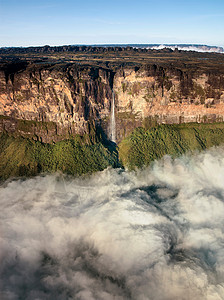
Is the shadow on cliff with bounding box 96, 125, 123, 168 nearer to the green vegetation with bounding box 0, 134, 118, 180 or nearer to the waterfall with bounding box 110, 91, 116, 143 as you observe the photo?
the green vegetation with bounding box 0, 134, 118, 180

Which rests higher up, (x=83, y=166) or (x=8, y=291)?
(x=83, y=166)

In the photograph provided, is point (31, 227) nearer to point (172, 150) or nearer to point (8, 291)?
point (8, 291)

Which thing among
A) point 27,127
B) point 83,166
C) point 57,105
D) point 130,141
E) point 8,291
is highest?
point 57,105

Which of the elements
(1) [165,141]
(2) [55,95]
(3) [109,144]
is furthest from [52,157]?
(1) [165,141]

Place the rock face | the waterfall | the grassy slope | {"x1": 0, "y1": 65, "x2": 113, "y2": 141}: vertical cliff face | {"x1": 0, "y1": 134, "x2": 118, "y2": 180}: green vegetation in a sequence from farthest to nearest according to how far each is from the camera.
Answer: the waterfall, the rock face, {"x1": 0, "y1": 65, "x2": 113, "y2": 141}: vertical cliff face, the grassy slope, {"x1": 0, "y1": 134, "x2": 118, "y2": 180}: green vegetation

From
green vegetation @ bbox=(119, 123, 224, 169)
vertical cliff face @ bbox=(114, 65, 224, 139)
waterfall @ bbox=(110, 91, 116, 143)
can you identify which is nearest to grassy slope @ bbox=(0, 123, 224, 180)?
green vegetation @ bbox=(119, 123, 224, 169)

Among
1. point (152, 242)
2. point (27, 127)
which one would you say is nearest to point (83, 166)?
point (27, 127)
